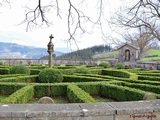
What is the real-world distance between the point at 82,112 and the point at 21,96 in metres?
3.69

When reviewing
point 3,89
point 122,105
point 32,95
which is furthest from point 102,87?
point 122,105

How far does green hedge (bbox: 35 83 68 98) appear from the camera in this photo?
8.45m

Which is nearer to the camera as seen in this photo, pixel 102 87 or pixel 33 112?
pixel 33 112

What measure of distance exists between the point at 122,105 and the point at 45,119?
1.13 metres

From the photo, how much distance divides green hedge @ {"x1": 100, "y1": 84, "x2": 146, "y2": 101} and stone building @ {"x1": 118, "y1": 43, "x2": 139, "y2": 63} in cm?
1707

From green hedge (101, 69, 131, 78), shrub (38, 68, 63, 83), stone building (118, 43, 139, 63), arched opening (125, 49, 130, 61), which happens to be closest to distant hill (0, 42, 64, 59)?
stone building (118, 43, 139, 63)

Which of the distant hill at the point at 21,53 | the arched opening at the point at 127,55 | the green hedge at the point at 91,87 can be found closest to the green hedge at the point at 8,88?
the green hedge at the point at 91,87

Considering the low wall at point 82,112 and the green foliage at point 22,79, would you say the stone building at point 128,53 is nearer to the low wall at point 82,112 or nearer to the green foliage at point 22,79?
the green foliage at point 22,79

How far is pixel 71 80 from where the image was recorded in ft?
36.7

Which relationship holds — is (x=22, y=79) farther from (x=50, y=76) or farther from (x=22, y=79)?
(x=50, y=76)

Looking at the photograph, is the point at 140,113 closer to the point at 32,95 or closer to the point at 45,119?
the point at 45,119

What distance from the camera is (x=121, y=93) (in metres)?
7.65

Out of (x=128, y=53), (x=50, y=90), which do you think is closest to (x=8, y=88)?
(x=50, y=90)

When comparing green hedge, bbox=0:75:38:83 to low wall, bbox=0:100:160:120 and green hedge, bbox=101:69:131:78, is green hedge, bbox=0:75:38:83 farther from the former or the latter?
low wall, bbox=0:100:160:120
